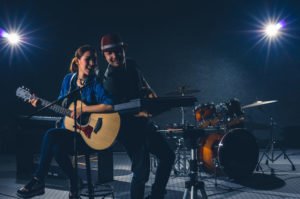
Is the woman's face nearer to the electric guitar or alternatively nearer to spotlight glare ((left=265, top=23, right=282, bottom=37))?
the electric guitar

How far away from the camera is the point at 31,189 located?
183 centimetres

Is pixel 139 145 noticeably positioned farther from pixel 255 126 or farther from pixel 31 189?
pixel 255 126

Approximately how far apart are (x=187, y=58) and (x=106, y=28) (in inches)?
105

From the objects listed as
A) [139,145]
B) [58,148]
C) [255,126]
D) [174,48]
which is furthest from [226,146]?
[174,48]

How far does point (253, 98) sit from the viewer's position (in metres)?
7.24

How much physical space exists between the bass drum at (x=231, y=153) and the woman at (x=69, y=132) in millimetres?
2253

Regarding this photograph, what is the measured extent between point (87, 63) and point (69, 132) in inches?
26.7

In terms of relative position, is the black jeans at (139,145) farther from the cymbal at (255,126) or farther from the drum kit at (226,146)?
the cymbal at (255,126)

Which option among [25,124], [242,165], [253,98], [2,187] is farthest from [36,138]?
[253,98]

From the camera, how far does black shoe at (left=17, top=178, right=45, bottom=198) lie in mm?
1818

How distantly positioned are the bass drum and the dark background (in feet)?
10.8

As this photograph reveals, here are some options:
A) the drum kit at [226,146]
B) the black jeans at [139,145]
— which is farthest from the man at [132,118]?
the drum kit at [226,146]

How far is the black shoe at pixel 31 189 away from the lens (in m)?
1.82

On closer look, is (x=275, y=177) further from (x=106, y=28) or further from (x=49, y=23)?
(x=49, y=23)
